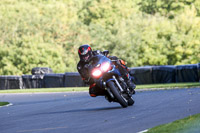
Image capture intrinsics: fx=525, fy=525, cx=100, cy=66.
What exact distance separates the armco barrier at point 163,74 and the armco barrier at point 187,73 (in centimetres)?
34

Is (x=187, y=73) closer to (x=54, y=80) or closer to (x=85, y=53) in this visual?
(x=54, y=80)

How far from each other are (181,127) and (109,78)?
172 inches

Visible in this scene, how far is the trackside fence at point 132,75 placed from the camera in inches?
1150

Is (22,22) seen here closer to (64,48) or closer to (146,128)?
(64,48)

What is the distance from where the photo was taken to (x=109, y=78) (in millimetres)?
12195

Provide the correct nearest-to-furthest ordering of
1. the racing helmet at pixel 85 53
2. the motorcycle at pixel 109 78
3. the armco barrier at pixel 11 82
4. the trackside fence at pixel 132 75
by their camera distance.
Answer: the motorcycle at pixel 109 78, the racing helmet at pixel 85 53, the trackside fence at pixel 132 75, the armco barrier at pixel 11 82

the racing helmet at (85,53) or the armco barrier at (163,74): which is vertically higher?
the racing helmet at (85,53)

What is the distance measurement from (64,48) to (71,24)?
12.8 feet

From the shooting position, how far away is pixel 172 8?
8762 cm

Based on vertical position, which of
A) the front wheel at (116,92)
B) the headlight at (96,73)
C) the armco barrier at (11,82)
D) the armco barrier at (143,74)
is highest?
the headlight at (96,73)

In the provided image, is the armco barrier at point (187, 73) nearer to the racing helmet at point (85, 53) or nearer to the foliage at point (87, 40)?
the racing helmet at point (85, 53)

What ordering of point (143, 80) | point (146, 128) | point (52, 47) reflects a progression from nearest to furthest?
point (146, 128) < point (143, 80) < point (52, 47)

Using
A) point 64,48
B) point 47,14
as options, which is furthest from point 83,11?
point 64,48

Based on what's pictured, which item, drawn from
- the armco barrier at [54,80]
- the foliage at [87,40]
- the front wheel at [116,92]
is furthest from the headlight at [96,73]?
the foliage at [87,40]
